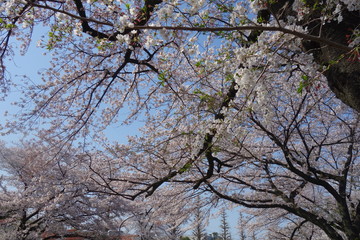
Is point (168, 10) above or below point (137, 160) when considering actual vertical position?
below

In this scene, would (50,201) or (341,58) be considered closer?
(341,58)

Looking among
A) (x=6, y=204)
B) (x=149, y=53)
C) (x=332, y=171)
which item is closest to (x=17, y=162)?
(x=6, y=204)

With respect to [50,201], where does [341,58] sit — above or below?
below

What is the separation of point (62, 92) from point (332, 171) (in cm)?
832

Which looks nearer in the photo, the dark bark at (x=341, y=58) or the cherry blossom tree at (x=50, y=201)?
the dark bark at (x=341, y=58)

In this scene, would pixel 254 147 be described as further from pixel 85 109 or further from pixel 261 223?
pixel 261 223

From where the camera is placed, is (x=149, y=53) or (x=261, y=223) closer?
(x=149, y=53)

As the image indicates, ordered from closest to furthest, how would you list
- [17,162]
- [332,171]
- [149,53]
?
[149,53] < [332,171] < [17,162]

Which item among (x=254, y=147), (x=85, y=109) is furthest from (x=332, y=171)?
(x=85, y=109)

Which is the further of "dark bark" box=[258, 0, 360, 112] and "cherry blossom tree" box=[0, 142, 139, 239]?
"cherry blossom tree" box=[0, 142, 139, 239]

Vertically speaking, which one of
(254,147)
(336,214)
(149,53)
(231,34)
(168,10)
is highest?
(149,53)

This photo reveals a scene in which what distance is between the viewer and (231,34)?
2.84 m

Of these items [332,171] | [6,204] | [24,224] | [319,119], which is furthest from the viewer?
[24,224]

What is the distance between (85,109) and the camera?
218 inches
